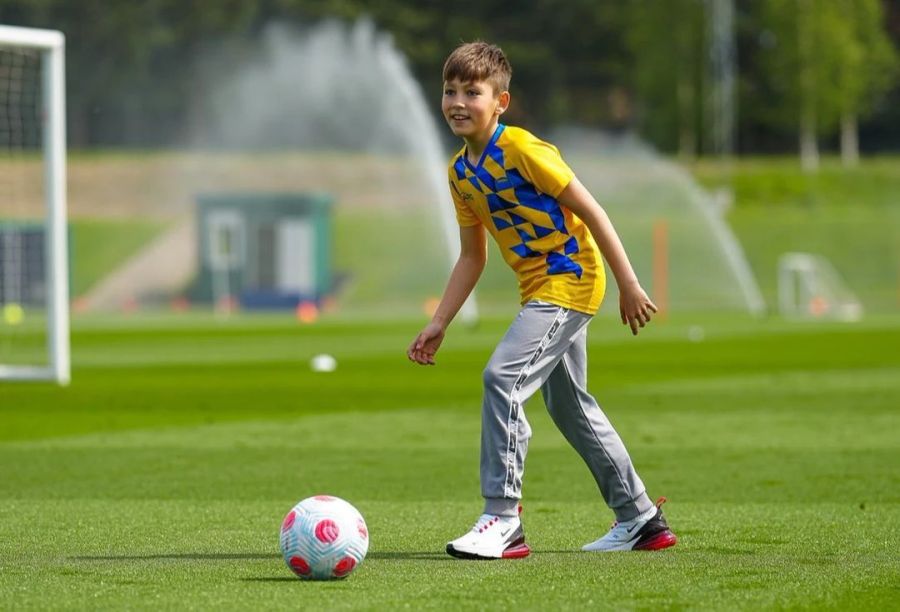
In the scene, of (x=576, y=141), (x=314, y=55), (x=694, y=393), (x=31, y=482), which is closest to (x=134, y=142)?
(x=314, y=55)

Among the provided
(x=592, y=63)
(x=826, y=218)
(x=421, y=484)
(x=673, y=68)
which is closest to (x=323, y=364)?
(x=421, y=484)

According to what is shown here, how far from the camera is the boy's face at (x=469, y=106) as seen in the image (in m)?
6.65

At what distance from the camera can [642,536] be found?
697cm

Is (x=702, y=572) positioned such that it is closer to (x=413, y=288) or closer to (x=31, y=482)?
(x=31, y=482)

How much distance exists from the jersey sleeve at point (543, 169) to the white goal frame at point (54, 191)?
36.1 feet

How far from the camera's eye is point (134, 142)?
72125mm

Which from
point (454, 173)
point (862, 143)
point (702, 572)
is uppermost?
point (862, 143)

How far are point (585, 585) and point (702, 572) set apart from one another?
1.75 feet

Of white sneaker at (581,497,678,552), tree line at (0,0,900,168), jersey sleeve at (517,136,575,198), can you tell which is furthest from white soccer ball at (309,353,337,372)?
tree line at (0,0,900,168)

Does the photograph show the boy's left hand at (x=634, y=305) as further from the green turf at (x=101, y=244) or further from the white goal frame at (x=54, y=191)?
the green turf at (x=101, y=244)

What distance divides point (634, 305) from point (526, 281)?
1.64 ft

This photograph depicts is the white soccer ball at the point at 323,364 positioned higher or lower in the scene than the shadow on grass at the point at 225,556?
higher

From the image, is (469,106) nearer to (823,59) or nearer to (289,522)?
(289,522)

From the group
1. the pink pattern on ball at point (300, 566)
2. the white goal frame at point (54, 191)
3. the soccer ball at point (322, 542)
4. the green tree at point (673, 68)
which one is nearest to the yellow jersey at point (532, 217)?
the soccer ball at point (322, 542)
